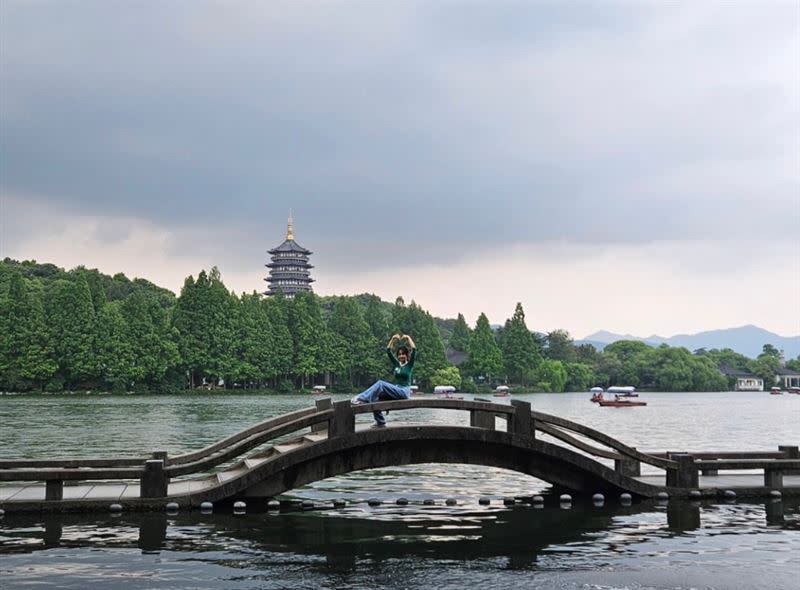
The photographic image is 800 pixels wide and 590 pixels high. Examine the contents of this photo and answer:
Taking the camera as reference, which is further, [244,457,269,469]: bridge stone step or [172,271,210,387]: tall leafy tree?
[172,271,210,387]: tall leafy tree

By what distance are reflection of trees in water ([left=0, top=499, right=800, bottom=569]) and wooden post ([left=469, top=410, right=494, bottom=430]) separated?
1787 mm

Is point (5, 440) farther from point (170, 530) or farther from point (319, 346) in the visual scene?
point (319, 346)

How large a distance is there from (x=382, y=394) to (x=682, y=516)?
640 cm

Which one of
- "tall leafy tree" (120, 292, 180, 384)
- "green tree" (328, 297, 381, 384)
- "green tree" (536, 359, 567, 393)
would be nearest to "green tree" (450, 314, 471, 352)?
"green tree" (536, 359, 567, 393)

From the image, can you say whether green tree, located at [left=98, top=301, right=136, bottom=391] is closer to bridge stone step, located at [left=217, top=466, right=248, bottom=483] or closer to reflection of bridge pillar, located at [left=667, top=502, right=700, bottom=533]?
bridge stone step, located at [left=217, top=466, right=248, bottom=483]

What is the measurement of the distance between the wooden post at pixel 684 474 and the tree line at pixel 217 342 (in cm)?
8466

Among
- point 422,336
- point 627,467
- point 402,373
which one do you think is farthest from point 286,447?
point 422,336

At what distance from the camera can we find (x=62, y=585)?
11070 mm

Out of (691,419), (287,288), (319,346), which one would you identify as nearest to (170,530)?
(691,419)

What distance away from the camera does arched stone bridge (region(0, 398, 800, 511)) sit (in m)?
16.1

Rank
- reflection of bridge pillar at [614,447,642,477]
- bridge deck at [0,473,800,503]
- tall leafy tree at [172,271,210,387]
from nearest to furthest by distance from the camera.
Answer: bridge deck at [0,473,800,503] → reflection of bridge pillar at [614,447,642,477] → tall leafy tree at [172,271,210,387]

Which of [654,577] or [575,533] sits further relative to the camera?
[575,533]

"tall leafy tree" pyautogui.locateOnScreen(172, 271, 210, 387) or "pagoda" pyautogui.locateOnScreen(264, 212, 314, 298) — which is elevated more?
"pagoda" pyautogui.locateOnScreen(264, 212, 314, 298)

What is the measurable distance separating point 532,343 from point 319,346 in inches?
1619
